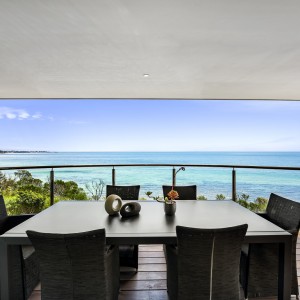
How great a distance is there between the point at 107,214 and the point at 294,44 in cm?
272

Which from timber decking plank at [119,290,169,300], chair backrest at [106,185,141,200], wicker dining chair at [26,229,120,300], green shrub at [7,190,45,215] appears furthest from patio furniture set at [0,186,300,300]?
green shrub at [7,190,45,215]

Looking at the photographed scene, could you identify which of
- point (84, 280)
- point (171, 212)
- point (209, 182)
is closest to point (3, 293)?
point (84, 280)

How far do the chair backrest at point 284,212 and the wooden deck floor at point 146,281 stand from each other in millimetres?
867

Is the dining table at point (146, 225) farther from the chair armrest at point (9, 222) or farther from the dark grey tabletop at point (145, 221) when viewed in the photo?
the chair armrest at point (9, 222)

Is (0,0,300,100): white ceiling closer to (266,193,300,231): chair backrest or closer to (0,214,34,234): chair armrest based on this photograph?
(266,193,300,231): chair backrest

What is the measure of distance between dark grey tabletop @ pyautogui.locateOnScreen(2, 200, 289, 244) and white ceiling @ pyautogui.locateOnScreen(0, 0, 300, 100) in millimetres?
1767

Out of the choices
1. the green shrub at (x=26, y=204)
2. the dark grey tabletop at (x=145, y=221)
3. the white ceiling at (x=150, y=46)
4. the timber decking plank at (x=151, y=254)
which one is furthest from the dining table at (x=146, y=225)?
the green shrub at (x=26, y=204)

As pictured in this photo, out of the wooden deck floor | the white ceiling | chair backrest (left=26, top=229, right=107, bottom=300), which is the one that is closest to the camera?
chair backrest (left=26, top=229, right=107, bottom=300)

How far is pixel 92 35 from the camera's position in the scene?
2.79 m

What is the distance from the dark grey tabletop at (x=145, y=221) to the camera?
6.04 ft

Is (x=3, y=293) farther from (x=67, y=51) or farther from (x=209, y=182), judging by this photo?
(x=209, y=182)

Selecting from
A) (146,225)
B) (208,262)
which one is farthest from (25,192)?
(208,262)

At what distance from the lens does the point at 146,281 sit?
8.75ft

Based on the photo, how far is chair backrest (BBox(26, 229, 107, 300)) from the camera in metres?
1.52
